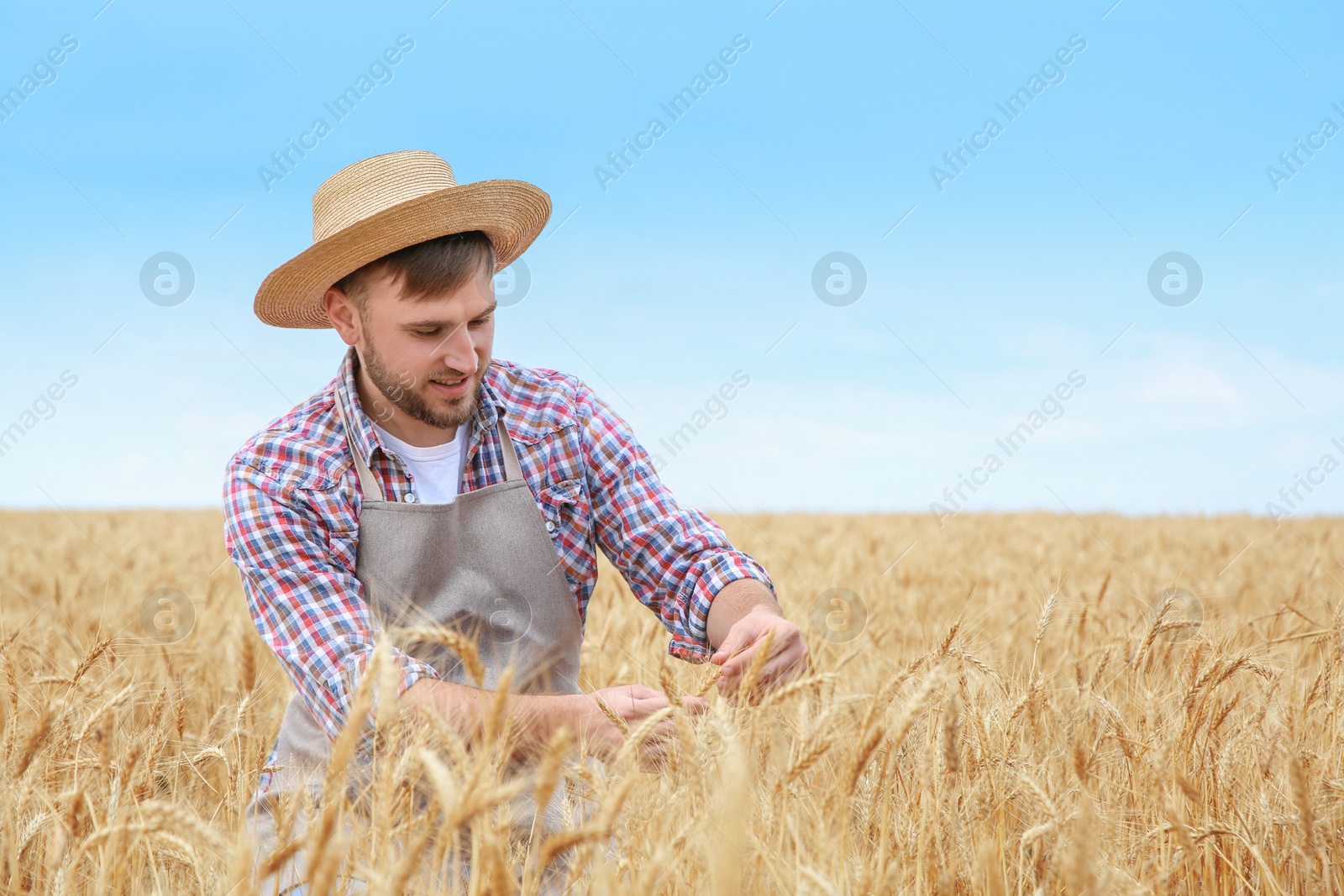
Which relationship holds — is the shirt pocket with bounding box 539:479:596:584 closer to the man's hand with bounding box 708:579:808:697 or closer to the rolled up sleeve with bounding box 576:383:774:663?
the rolled up sleeve with bounding box 576:383:774:663

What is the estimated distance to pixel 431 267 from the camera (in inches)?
87.6

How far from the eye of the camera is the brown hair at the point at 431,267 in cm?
221

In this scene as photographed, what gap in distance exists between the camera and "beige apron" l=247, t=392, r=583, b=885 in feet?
7.11

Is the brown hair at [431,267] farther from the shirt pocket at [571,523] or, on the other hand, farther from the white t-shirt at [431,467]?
the shirt pocket at [571,523]

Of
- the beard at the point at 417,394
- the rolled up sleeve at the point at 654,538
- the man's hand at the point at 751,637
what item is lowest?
the man's hand at the point at 751,637

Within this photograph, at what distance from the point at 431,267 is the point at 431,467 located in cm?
50

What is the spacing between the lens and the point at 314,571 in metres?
2.01

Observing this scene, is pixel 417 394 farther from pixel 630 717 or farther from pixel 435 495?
pixel 630 717

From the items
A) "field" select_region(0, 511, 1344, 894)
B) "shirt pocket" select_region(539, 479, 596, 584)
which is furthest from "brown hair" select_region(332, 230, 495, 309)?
"field" select_region(0, 511, 1344, 894)

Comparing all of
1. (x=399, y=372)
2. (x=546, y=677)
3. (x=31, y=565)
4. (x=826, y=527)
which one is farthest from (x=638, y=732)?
(x=826, y=527)

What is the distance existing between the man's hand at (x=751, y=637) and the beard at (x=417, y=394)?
2.52 feet

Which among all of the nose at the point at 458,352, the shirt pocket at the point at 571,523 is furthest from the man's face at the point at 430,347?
the shirt pocket at the point at 571,523

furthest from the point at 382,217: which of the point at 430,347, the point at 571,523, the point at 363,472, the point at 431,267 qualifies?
the point at 571,523

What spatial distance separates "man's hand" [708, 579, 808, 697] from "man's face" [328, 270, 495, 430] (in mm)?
789
